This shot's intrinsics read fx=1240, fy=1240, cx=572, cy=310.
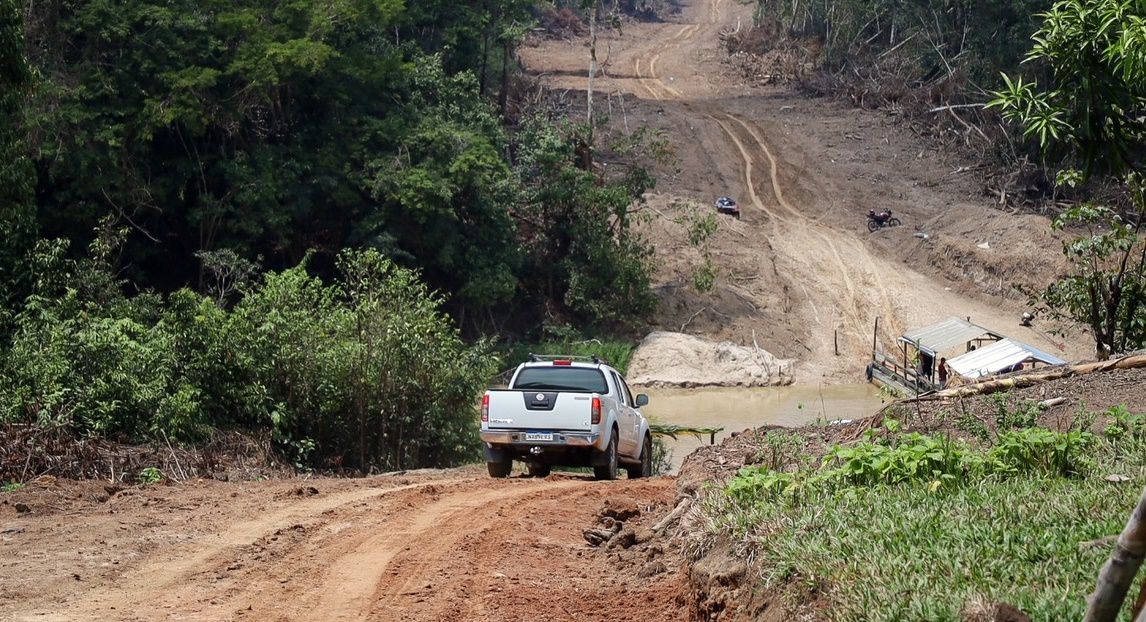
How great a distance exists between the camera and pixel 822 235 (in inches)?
2156

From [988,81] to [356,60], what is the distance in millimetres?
32592

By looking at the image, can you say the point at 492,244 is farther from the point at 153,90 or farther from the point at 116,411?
the point at 116,411

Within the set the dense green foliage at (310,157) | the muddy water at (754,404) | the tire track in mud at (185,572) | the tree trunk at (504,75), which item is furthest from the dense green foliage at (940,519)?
the tree trunk at (504,75)

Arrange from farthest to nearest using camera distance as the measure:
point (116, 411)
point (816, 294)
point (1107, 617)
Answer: point (816, 294)
point (116, 411)
point (1107, 617)

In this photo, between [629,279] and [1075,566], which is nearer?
[1075,566]

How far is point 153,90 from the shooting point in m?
37.1

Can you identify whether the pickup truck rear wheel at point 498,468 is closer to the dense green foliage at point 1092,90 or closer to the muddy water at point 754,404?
the dense green foliage at point 1092,90

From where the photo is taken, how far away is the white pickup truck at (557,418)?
16.7 meters

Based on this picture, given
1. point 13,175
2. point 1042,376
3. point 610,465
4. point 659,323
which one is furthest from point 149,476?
point 659,323

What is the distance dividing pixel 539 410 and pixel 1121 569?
12.8 metres

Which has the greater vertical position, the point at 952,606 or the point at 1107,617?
the point at 1107,617

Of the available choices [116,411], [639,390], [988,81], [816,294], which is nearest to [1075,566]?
[116,411]

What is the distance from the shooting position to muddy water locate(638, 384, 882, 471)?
39938 mm

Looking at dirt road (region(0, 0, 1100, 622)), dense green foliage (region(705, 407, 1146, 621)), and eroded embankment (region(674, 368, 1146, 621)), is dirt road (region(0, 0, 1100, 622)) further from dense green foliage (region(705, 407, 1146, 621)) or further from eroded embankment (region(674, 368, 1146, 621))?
dense green foliage (region(705, 407, 1146, 621))
